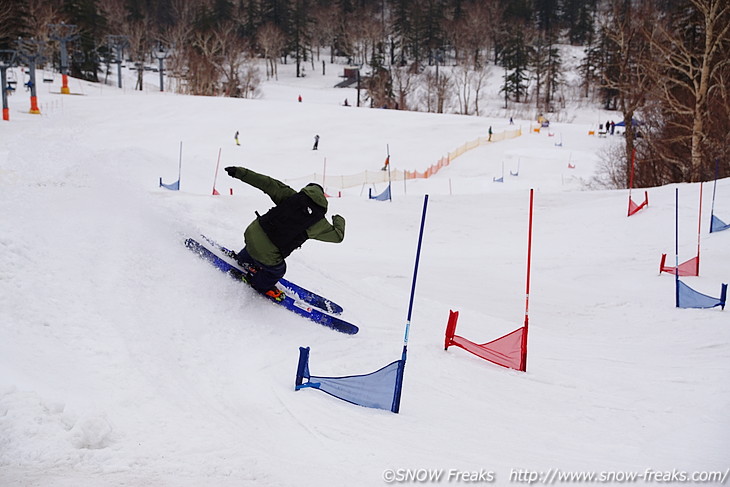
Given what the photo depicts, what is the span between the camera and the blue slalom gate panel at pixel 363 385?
5213mm

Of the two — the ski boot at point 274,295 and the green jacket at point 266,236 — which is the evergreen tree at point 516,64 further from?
the ski boot at point 274,295

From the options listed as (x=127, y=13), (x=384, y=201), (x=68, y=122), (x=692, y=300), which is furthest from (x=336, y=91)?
Answer: (x=692, y=300)

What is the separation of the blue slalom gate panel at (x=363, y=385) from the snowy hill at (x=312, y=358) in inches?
5.4

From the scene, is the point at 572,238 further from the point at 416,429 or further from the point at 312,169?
the point at 312,169

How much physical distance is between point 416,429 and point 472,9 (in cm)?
10242

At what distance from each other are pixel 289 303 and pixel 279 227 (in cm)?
93

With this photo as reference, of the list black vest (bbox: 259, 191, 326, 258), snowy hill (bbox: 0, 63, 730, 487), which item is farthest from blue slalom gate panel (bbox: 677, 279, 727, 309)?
black vest (bbox: 259, 191, 326, 258)

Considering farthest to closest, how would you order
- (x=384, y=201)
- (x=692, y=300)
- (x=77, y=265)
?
(x=384, y=201) → (x=692, y=300) → (x=77, y=265)

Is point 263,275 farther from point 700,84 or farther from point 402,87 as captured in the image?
point 402,87

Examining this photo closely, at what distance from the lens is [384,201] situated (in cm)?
1902

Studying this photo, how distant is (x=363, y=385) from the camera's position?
5312mm

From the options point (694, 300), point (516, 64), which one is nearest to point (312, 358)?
point (694, 300)

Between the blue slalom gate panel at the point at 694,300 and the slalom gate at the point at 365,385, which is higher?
the slalom gate at the point at 365,385

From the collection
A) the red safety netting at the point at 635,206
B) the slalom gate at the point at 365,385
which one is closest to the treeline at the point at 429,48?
the red safety netting at the point at 635,206
